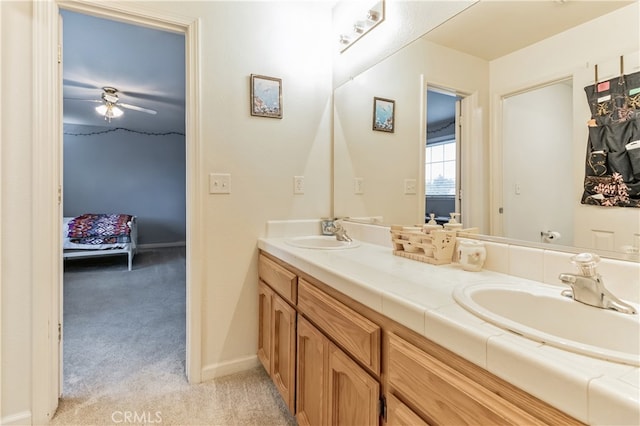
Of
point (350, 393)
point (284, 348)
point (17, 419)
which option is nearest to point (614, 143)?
point (350, 393)

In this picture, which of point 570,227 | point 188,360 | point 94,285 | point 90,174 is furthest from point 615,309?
point 90,174

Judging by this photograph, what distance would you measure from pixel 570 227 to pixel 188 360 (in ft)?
6.41

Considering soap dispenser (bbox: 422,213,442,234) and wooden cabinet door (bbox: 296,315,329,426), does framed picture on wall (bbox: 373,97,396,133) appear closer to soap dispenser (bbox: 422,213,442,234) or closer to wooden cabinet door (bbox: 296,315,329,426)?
soap dispenser (bbox: 422,213,442,234)

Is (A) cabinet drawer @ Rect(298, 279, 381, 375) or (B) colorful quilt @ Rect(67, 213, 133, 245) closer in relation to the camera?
(A) cabinet drawer @ Rect(298, 279, 381, 375)

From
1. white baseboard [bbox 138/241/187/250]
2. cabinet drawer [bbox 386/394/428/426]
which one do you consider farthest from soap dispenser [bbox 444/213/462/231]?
white baseboard [bbox 138/241/187/250]

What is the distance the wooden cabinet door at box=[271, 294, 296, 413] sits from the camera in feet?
4.66

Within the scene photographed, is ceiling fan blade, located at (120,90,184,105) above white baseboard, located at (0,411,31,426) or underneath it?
above

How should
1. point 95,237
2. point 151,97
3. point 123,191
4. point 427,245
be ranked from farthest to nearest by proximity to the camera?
point 123,191
point 95,237
point 151,97
point 427,245

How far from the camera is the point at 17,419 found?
145 centimetres

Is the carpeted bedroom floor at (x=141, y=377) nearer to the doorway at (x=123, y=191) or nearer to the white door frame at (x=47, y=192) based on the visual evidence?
the doorway at (x=123, y=191)

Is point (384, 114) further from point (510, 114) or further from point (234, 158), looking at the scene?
point (234, 158)

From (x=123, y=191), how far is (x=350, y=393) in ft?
20.9

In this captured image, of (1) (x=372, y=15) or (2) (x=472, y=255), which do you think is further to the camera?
(1) (x=372, y=15)

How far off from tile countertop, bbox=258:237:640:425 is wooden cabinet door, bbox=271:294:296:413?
15.2 inches
